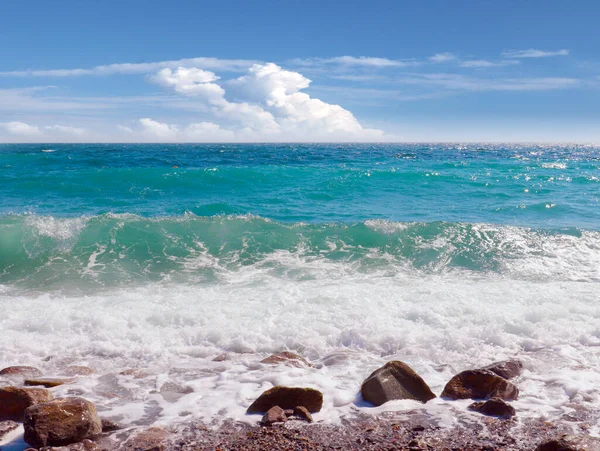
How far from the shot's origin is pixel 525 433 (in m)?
4.19

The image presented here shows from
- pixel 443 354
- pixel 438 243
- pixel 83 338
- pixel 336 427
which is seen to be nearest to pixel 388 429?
pixel 336 427

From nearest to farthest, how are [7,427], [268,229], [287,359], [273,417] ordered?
[7,427] → [273,417] → [287,359] → [268,229]

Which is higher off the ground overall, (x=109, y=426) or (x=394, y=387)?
(x=394, y=387)

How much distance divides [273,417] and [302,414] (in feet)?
0.99

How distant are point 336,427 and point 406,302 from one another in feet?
13.9

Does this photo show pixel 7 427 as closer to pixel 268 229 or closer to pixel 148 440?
pixel 148 440

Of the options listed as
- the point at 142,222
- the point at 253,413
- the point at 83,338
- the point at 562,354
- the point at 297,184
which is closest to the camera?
the point at 253,413

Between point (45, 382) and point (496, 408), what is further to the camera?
point (45, 382)

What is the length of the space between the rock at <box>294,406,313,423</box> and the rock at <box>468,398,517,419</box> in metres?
1.73

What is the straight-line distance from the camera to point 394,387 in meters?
4.84

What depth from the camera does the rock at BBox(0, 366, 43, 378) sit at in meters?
5.41

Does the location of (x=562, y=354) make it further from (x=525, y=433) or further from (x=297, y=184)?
(x=297, y=184)

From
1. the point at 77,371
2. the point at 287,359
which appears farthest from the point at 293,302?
the point at 77,371

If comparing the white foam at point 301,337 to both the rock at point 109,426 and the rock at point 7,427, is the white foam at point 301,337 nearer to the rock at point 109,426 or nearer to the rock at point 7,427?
the rock at point 109,426
